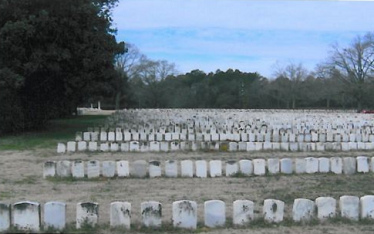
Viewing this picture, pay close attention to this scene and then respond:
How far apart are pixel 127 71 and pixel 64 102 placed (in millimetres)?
46631

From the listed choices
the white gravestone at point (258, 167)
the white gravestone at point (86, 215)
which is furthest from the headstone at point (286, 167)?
the white gravestone at point (86, 215)

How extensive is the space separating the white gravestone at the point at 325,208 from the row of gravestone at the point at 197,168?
12.7 ft

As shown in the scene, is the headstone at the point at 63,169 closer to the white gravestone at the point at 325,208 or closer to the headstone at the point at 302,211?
the headstone at the point at 302,211

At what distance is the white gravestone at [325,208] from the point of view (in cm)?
655

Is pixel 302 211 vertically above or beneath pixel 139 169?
beneath

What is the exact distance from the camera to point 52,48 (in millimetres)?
18750

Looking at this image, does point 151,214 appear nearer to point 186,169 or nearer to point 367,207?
point 367,207

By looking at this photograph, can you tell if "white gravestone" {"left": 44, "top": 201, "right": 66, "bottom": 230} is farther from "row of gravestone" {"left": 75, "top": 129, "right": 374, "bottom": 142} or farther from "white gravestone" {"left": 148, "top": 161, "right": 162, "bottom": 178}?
"row of gravestone" {"left": 75, "top": 129, "right": 374, "bottom": 142}

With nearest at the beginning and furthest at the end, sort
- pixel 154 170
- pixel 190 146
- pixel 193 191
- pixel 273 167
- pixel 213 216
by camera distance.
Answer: pixel 213 216 < pixel 193 191 < pixel 154 170 < pixel 273 167 < pixel 190 146

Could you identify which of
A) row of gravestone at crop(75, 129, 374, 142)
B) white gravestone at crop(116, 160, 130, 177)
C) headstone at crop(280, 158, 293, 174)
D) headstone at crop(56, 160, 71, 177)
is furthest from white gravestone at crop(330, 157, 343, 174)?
row of gravestone at crop(75, 129, 374, 142)

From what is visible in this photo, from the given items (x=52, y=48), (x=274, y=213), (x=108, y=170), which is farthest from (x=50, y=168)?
(x=52, y=48)

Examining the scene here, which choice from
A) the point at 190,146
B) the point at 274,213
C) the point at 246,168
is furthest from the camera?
the point at 190,146

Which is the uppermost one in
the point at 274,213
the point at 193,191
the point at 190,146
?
the point at 190,146

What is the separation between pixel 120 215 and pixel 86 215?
421 mm
